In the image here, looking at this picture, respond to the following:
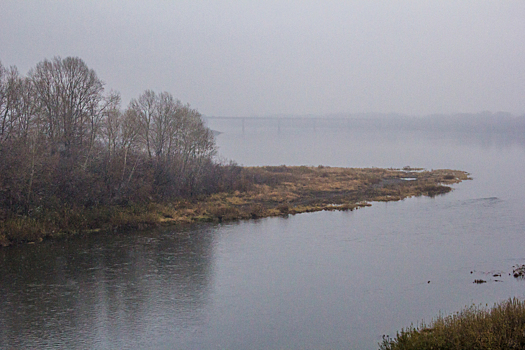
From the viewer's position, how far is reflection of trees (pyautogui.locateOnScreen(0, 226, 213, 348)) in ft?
52.5

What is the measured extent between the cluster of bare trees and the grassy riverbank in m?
1.11

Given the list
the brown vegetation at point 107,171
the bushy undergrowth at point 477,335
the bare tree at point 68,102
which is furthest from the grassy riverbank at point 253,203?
the bushy undergrowth at point 477,335

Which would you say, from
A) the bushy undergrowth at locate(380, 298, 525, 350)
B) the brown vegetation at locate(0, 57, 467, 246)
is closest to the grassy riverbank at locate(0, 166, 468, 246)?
the brown vegetation at locate(0, 57, 467, 246)

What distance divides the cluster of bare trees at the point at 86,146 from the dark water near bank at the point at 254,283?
169 inches

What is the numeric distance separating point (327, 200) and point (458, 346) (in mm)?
33841

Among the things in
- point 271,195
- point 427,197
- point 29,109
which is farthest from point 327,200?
point 29,109

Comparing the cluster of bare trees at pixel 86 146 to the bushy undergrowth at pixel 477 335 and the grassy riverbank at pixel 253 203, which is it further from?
the bushy undergrowth at pixel 477 335

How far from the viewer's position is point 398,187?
53031 mm

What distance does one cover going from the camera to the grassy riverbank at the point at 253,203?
29062mm

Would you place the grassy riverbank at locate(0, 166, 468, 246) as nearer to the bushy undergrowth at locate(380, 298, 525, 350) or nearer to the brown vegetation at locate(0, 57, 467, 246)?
the brown vegetation at locate(0, 57, 467, 246)

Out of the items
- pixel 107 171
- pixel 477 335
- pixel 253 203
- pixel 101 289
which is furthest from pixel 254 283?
pixel 253 203

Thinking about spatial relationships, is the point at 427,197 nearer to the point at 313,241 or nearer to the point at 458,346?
the point at 313,241

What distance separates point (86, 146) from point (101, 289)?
1723 cm

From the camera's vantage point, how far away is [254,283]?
21.5 meters
